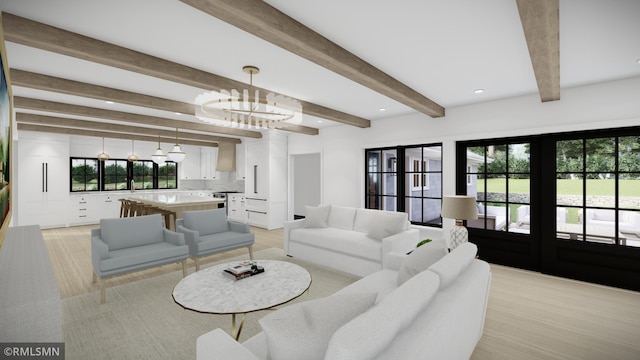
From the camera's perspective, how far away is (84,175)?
8.18 m

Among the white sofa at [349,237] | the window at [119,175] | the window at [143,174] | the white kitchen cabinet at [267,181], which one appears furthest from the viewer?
the window at [143,174]

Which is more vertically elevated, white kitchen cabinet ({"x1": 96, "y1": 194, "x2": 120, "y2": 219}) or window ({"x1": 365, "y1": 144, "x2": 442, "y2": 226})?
window ({"x1": 365, "y1": 144, "x2": 442, "y2": 226})

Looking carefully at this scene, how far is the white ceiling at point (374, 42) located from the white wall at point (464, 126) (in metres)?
0.25

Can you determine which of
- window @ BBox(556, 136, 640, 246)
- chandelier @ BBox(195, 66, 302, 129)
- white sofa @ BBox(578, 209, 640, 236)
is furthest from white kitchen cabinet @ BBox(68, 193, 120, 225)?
white sofa @ BBox(578, 209, 640, 236)

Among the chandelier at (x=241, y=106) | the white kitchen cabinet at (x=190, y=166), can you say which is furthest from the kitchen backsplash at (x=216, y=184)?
the chandelier at (x=241, y=106)

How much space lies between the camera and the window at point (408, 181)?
529 centimetres

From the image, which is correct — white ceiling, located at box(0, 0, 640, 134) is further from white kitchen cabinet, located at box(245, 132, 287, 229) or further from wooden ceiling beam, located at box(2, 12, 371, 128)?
white kitchen cabinet, located at box(245, 132, 287, 229)

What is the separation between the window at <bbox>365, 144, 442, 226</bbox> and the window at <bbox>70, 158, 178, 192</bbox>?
7.30 meters

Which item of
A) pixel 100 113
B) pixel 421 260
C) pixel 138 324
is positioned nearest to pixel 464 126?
pixel 421 260

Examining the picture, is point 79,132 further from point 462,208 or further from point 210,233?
point 462,208

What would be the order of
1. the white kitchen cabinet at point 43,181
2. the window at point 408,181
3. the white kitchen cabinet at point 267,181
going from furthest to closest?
the white kitchen cabinet at point 267,181
the white kitchen cabinet at point 43,181
the window at point 408,181

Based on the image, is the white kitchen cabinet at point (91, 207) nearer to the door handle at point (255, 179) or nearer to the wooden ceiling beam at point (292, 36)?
the door handle at point (255, 179)

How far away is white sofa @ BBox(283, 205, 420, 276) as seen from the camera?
373 centimetres

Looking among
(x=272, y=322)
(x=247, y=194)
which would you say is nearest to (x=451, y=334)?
(x=272, y=322)
